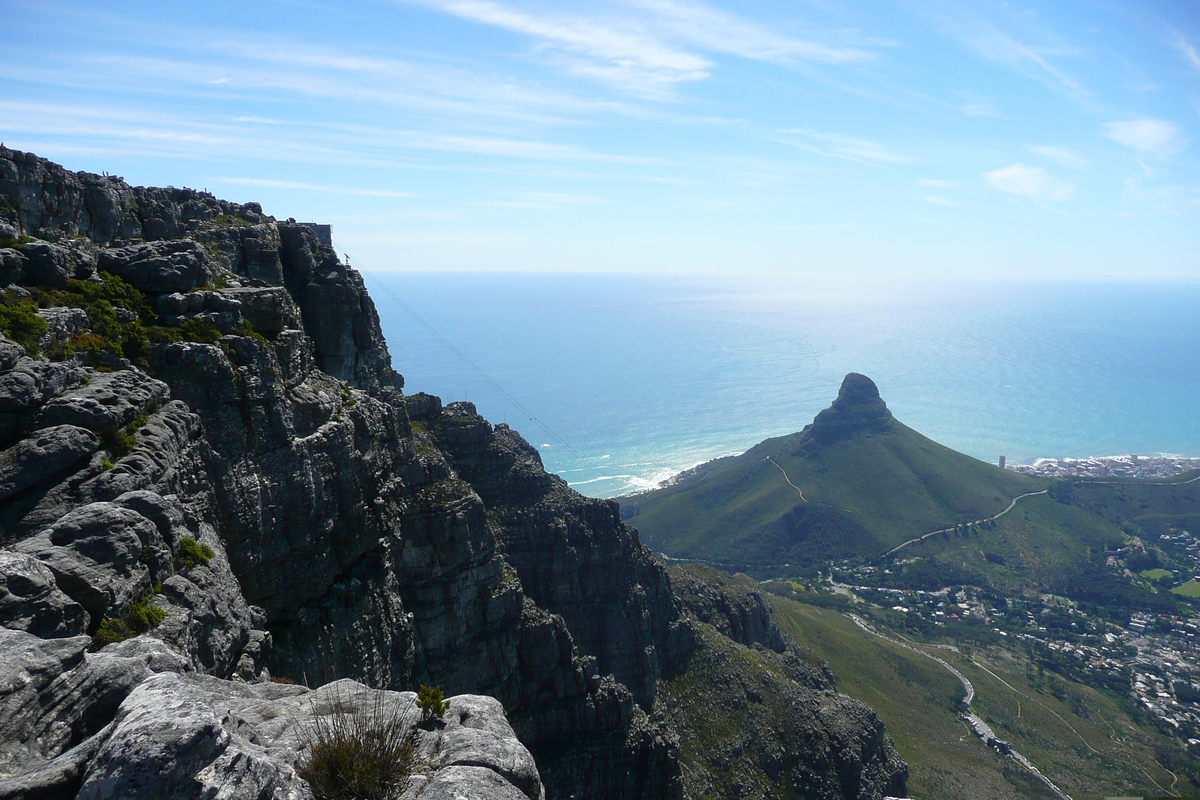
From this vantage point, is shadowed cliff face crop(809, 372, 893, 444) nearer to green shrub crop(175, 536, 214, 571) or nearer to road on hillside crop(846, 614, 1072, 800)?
road on hillside crop(846, 614, 1072, 800)

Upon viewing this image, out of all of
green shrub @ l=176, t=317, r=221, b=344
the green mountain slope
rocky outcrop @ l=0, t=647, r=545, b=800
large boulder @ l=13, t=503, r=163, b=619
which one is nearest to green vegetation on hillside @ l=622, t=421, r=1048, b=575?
the green mountain slope

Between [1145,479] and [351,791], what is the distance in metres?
248

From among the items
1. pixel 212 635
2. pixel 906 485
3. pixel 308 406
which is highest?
pixel 308 406

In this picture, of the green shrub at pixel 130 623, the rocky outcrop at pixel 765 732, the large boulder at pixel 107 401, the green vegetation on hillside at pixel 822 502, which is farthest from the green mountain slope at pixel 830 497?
the green shrub at pixel 130 623

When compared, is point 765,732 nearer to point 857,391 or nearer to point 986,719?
point 986,719

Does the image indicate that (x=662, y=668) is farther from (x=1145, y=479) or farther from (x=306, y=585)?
(x=1145, y=479)

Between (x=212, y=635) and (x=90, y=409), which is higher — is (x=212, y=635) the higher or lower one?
the lower one

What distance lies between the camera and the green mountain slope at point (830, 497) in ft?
514

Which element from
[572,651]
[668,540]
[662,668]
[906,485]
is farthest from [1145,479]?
[572,651]

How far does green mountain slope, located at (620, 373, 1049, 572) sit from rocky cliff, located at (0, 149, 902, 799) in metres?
105

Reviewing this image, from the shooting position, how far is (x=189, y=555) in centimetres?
1788

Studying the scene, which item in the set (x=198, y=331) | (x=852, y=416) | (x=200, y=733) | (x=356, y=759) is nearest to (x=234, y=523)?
(x=198, y=331)

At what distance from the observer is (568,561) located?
57.0 m

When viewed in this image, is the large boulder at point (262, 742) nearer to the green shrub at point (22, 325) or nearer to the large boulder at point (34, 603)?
the large boulder at point (34, 603)
